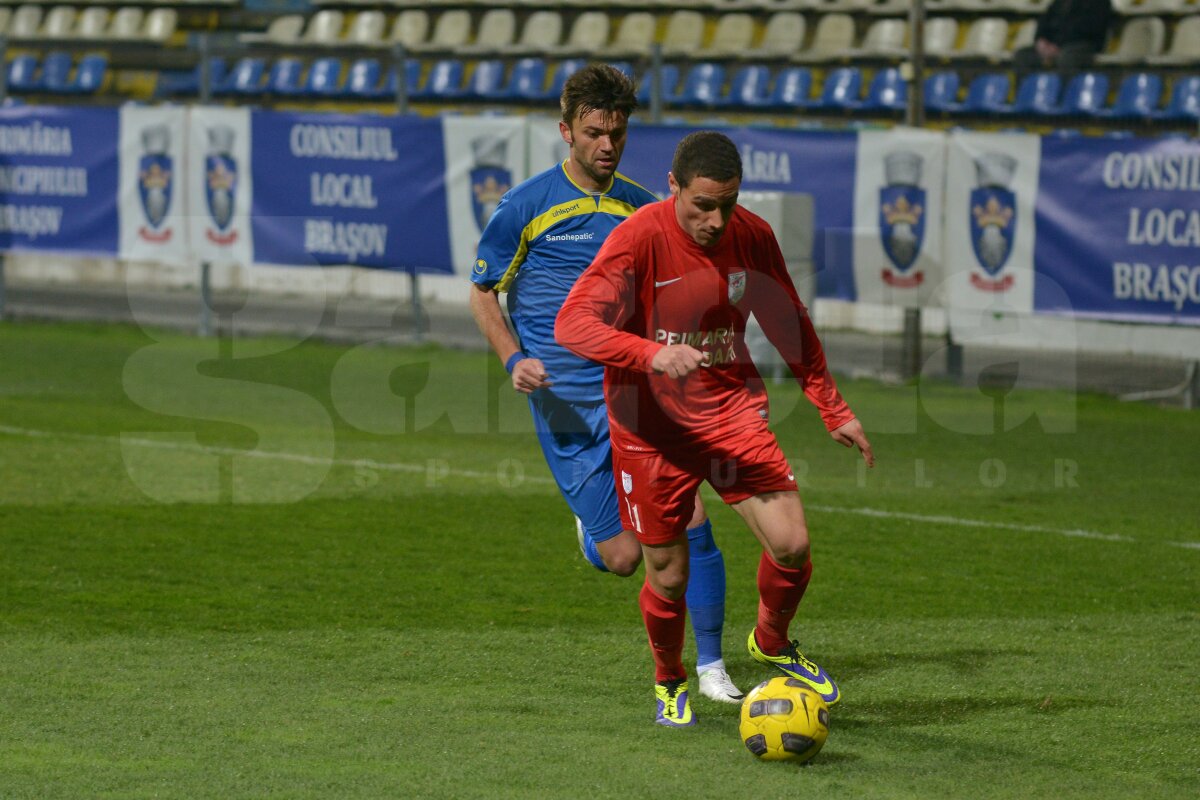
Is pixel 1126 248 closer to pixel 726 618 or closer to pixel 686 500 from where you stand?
pixel 726 618

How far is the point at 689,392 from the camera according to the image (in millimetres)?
5289

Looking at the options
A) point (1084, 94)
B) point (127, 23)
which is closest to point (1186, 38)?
point (1084, 94)

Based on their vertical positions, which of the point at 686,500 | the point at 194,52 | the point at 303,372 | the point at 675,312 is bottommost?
the point at 303,372

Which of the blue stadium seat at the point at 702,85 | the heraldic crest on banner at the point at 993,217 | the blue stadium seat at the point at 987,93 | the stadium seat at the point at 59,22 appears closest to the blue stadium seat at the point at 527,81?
the blue stadium seat at the point at 702,85

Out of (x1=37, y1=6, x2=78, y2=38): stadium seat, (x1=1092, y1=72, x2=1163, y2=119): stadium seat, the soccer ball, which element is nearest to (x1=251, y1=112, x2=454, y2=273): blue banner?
(x1=1092, y1=72, x2=1163, y2=119): stadium seat

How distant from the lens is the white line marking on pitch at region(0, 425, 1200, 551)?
28.7 feet

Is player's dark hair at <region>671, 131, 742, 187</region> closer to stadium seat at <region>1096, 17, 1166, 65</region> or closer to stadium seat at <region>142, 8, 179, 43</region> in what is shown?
stadium seat at <region>1096, 17, 1166, 65</region>

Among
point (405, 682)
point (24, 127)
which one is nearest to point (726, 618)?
point (405, 682)

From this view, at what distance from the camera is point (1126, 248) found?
11.9 metres

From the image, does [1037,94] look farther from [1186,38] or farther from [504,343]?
[504,343]

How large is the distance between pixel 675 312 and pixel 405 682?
172cm

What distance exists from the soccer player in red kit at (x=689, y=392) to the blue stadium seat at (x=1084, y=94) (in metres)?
10.1

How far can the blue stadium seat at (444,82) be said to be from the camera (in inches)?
787

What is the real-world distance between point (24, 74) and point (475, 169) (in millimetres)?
11159
